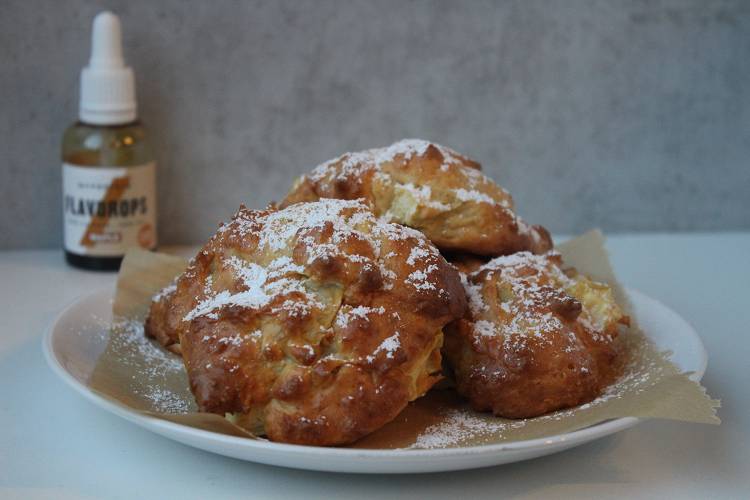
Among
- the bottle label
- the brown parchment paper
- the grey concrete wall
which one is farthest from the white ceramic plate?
the grey concrete wall

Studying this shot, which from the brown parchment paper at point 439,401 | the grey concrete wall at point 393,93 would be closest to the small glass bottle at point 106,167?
the grey concrete wall at point 393,93

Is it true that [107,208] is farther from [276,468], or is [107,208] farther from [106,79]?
[276,468]

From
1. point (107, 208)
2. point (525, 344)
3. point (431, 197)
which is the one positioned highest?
point (431, 197)

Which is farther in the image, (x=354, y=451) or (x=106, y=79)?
(x=106, y=79)

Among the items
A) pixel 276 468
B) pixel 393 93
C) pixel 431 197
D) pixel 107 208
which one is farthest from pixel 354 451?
pixel 393 93

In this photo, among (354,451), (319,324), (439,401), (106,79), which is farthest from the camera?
(106,79)

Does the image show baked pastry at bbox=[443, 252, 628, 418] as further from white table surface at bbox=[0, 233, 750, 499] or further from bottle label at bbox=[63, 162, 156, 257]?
bottle label at bbox=[63, 162, 156, 257]

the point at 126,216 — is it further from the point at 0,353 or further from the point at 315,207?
the point at 315,207
